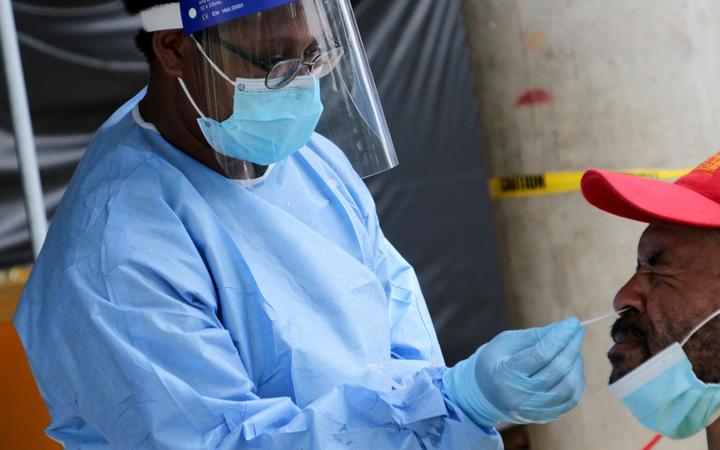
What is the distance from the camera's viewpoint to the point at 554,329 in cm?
177

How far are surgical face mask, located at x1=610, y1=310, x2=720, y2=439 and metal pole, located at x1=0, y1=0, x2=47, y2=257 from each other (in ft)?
4.99

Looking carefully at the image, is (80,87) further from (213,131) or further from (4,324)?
(213,131)

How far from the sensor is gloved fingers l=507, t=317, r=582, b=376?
1753mm

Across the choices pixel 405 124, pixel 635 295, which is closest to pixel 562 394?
pixel 635 295

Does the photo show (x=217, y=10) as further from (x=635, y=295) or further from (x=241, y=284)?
(x=635, y=295)

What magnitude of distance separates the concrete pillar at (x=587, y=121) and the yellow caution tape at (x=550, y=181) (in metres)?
0.02

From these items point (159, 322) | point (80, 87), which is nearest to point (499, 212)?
point (80, 87)

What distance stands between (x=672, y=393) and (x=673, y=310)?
0.50 ft

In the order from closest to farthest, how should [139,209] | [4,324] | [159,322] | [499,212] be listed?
[159,322]
[139,209]
[4,324]
[499,212]

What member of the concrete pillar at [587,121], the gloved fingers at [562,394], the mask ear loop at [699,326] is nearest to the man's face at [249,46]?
the gloved fingers at [562,394]

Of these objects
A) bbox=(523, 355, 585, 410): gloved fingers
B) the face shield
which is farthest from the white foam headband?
bbox=(523, 355, 585, 410): gloved fingers

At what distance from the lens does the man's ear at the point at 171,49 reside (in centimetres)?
193

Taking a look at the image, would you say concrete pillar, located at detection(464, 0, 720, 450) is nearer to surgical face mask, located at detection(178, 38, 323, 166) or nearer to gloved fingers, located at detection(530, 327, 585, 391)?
surgical face mask, located at detection(178, 38, 323, 166)

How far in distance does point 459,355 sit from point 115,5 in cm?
219
